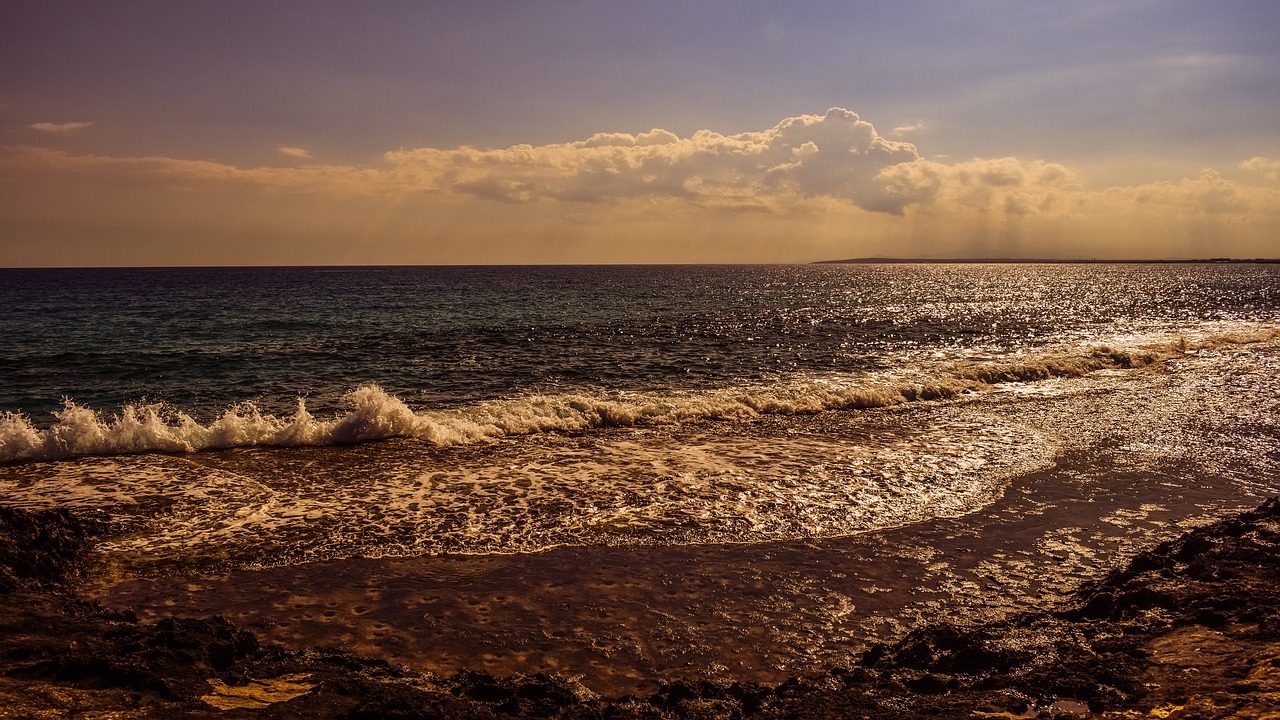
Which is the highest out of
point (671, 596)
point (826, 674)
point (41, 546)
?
point (41, 546)

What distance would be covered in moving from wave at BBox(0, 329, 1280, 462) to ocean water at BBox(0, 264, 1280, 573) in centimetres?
8

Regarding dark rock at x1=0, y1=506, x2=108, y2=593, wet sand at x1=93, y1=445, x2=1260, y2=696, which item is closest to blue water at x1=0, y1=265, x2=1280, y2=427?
dark rock at x1=0, y1=506, x2=108, y2=593

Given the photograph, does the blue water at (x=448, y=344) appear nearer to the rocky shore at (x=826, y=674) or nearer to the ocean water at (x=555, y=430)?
the ocean water at (x=555, y=430)

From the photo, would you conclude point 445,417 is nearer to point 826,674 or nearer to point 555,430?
point 555,430

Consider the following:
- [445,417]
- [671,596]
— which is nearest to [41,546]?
[671,596]

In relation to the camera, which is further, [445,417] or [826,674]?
[445,417]

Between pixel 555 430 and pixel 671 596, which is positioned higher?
pixel 555 430

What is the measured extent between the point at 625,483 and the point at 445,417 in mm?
8118

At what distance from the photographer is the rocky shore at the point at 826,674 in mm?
5289

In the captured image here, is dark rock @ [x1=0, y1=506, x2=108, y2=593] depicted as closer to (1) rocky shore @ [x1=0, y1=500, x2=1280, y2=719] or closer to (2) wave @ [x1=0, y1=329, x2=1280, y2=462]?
(1) rocky shore @ [x1=0, y1=500, x2=1280, y2=719]

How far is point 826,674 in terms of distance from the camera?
636cm

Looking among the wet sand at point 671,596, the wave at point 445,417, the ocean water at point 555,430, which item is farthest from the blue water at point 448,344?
the wet sand at point 671,596

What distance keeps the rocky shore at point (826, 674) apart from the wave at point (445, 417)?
9.85m

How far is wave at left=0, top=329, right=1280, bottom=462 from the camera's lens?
1606 cm
